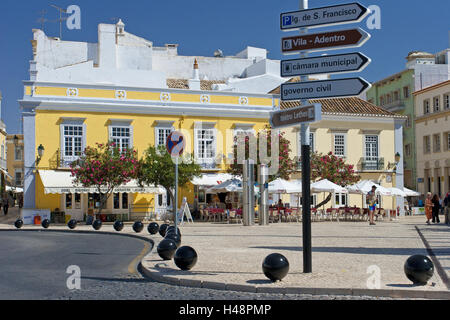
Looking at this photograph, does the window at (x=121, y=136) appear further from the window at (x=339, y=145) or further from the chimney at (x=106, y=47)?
the window at (x=339, y=145)

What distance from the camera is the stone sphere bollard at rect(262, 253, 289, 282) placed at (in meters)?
9.06

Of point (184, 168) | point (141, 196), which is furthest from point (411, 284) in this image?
point (141, 196)

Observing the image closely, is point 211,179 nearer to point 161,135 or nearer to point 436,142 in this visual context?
point 161,135

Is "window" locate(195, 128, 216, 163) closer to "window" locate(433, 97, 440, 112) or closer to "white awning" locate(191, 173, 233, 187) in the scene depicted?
"white awning" locate(191, 173, 233, 187)

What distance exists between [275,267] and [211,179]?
86.6 ft

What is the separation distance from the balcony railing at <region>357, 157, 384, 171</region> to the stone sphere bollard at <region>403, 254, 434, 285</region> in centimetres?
3238

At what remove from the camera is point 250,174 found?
1035 inches

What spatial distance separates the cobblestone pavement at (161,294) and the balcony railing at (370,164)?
108 ft

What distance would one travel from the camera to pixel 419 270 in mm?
8617

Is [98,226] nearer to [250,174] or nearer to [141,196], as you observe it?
[250,174]

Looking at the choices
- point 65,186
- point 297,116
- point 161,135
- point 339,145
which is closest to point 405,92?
point 339,145

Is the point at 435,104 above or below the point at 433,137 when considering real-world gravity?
above
